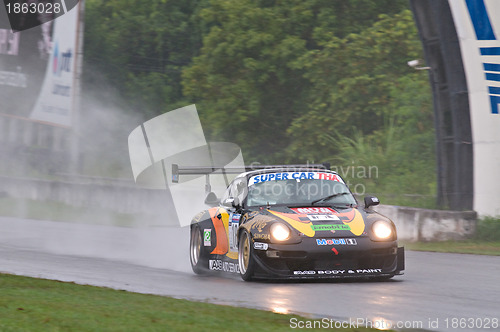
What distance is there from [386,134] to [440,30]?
1200cm

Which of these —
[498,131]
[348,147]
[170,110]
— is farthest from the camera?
[170,110]

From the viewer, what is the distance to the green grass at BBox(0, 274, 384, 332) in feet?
22.7

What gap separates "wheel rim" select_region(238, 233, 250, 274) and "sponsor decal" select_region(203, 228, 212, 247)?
1.31 metres

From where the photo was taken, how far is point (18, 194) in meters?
30.5

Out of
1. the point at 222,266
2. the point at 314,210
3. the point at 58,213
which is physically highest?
the point at 58,213

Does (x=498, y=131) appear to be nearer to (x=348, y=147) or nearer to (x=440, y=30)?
(x=440, y=30)

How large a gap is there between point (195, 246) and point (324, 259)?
126 inches

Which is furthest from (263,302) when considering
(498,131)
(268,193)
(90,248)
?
(498,131)

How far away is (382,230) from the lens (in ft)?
34.4

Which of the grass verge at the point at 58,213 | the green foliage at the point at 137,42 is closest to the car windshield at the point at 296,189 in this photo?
the grass verge at the point at 58,213

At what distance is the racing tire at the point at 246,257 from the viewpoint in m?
10.5

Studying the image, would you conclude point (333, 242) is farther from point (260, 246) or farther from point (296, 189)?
point (296, 189)

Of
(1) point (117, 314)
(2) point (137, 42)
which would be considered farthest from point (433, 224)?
(2) point (137, 42)

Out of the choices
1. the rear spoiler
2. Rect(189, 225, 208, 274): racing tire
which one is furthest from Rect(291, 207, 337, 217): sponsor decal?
Rect(189, 225, 208, 274): racing tire
